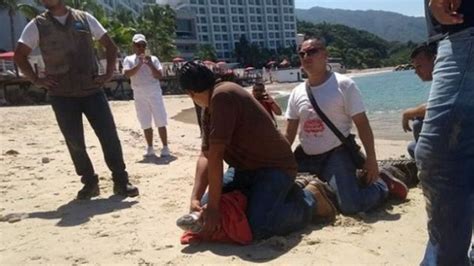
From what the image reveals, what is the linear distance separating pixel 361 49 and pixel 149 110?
144994mm

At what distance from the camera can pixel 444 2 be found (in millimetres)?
1762

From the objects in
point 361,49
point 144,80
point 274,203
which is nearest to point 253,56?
point 361,49

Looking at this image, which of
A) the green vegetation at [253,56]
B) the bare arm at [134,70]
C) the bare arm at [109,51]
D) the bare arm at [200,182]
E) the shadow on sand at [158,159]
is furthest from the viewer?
the green vegetation at [253,56]

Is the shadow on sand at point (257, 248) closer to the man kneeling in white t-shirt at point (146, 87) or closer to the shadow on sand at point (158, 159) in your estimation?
the shadow on sand at point (158, 159)

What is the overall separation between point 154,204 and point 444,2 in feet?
10.7

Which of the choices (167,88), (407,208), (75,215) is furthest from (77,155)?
(167,88)

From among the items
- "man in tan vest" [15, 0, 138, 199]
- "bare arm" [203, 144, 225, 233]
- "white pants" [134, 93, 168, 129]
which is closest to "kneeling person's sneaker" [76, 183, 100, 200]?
"man in tan vest" [15, 0, 138, 199]

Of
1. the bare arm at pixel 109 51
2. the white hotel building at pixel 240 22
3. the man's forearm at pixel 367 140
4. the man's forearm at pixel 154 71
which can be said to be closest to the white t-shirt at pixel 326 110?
the man's forearm at pixel 367 140

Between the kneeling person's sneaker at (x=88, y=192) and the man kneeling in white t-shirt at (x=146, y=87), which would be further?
the man kneeling in white t-shirt at (x=146, y=87)

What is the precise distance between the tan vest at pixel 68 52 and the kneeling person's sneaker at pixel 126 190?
2.98 ft

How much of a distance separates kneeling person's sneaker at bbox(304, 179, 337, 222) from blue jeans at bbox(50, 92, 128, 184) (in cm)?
195

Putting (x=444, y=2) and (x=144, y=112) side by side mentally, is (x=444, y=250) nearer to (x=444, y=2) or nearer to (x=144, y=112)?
(x=444, y=2)

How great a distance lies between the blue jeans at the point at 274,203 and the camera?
3361mm

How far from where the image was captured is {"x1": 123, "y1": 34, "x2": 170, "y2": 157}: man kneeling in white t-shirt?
7.16 metres
